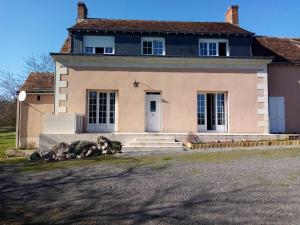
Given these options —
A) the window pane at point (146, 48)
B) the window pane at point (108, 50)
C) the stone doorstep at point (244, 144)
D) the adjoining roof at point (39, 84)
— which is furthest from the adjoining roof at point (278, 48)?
the adjoining roof at point (39, 84)

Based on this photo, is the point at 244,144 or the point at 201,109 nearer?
the point at 244,144

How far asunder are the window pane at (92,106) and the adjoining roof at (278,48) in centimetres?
963

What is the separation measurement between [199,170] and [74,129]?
8.39 meters

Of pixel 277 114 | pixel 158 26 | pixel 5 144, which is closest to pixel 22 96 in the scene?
pixel 5 144

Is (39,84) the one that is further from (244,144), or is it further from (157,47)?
(244,144)

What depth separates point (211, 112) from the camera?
17.5m

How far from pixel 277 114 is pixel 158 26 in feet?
27.6

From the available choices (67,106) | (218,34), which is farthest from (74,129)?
(218,34)

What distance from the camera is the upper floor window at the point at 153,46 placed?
17.6 m

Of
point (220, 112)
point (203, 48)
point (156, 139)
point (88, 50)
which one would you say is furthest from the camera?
point (203, 48)

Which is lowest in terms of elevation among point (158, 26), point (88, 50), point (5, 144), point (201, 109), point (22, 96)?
point (5, 144)

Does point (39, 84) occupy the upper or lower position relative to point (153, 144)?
upper

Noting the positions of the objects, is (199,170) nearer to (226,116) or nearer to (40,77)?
(226,116)

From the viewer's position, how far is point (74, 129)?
15.3 metres
